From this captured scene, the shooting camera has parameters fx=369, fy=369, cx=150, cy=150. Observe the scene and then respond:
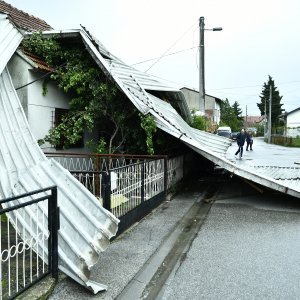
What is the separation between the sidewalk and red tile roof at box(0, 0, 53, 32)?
7.43 m

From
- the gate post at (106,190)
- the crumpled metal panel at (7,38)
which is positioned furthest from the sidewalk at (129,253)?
the crumpled metal panel at (7,38)

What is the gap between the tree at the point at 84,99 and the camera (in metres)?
10.3

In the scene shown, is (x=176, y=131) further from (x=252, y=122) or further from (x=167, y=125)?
(x=252, y=122)

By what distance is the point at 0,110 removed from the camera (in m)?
6.91

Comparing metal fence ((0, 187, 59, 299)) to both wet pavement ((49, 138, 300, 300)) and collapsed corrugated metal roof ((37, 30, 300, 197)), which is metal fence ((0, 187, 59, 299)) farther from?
collapsed corrugated metal roof ((37, 30, 300, 197))

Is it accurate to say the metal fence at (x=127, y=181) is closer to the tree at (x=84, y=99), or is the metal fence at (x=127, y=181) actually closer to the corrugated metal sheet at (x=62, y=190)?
the tree at (x=84, y=99)

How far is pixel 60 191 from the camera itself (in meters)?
5.35

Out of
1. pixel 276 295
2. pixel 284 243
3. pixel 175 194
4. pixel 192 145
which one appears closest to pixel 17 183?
pixel 276 295

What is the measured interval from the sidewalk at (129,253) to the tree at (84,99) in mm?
2528

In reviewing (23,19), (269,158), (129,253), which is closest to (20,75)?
(23,19)

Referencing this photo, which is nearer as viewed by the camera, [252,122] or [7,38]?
[7,38]

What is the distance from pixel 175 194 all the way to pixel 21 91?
519 cm

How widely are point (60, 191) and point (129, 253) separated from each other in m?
1.47

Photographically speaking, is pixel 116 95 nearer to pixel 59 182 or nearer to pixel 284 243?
pixel 59 182
